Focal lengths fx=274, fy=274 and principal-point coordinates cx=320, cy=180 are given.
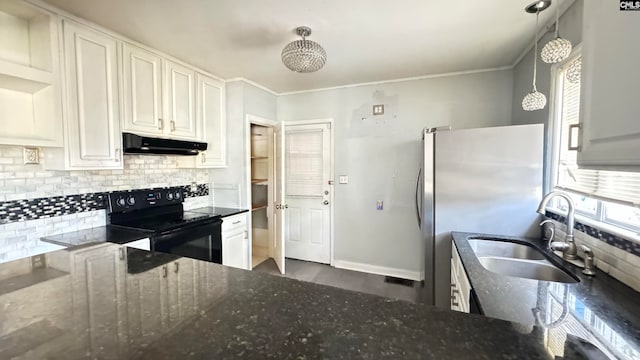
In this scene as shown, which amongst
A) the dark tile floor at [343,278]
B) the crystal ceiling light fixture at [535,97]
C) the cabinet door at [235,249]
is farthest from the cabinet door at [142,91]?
the crystal ceiling light fixture at [535,97]

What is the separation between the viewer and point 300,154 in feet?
12.7

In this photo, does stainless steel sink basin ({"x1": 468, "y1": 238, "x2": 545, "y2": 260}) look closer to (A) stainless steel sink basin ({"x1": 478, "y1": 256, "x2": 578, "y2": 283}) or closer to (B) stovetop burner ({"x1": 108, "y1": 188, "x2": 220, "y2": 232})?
(A) stainless steel sink basin ({"x1": 478, "y1": 256, "x2": 578, "y2": 283})

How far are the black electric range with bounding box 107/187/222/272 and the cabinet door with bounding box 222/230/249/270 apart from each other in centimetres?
13

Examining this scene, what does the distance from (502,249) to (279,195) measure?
2355mm

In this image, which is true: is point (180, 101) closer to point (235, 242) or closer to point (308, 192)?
point (235, 242)

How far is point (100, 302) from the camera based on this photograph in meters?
0.79

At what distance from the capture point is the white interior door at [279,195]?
335 centimetres

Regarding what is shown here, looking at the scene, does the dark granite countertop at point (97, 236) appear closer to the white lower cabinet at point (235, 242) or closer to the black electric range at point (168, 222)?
the black electric range at point (168, 222)

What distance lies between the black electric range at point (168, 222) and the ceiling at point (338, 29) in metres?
1.37

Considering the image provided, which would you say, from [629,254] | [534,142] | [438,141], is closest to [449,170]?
[438,141]

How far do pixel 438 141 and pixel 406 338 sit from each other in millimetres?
1822

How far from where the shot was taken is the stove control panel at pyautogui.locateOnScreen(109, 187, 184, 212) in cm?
239

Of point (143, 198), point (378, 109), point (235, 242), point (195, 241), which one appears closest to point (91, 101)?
point (143, 198)

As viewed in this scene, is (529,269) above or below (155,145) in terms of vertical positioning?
below
